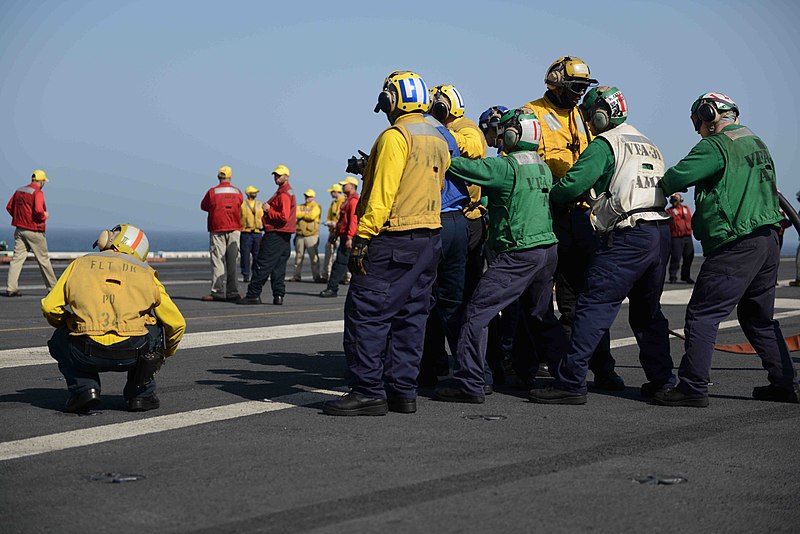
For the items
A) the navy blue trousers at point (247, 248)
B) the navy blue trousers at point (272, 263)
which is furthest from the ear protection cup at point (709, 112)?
the navy blue trousers at point (247, 248)

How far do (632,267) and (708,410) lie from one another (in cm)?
107

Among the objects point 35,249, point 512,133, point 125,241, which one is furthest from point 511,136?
point 35,249

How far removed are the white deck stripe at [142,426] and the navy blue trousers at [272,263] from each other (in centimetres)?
930

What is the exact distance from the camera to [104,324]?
22.1 ft

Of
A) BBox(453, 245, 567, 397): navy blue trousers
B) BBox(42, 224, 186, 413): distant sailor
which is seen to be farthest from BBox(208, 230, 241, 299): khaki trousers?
BBox(42, 224, 186, 413): distant sailor

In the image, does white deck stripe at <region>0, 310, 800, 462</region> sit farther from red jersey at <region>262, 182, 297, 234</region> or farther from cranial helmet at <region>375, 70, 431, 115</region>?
red jersey at <region>262, 182, 297, 234</region>

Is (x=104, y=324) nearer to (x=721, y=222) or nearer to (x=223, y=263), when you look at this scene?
(x=721, y=222)

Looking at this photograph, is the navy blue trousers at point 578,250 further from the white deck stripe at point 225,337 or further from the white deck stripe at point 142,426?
the white deck stripe at point 225,337

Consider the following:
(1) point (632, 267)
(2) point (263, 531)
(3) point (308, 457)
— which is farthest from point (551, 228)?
(2) point (263, 531)

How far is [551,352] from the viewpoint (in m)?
7.89

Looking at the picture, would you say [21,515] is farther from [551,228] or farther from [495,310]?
[551,228]

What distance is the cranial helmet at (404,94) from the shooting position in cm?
711

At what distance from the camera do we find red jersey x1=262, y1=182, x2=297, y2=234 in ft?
55.9

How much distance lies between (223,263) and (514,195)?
11.1 metres
